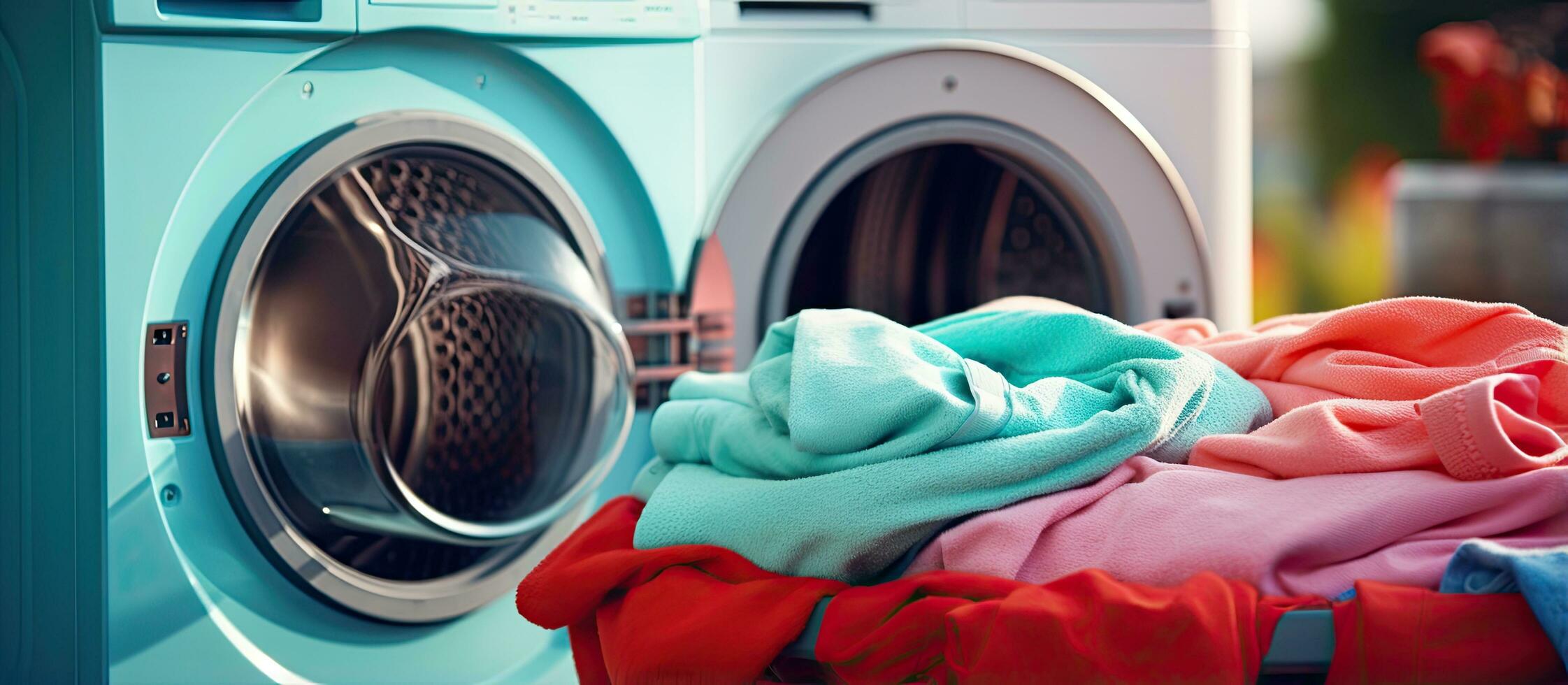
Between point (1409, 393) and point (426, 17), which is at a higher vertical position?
point (426, 17)

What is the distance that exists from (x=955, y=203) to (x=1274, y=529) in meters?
0.85

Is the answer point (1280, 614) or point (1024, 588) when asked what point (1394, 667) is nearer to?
point (1280, 614)

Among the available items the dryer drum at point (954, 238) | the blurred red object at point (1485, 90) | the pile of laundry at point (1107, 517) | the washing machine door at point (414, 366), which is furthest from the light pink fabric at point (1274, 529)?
the blurred red object at point (1485, 90)

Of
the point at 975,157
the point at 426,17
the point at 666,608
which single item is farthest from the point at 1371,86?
the point at 666,608

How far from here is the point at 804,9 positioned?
1.25 meters

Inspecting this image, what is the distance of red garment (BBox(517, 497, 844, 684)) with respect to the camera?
54cm

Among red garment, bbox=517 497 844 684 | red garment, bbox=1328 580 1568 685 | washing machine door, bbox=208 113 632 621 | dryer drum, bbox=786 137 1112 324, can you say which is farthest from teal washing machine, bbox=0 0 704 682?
red garment, bbox=1328 580 1568 685

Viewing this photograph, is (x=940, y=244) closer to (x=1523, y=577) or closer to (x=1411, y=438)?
(x=1411, y=438)

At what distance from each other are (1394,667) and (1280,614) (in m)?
0.05

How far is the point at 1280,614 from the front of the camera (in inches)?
19.8

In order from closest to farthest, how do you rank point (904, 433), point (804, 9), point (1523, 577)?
point (1523, 577) → point (904, 433) → point (804, 9)

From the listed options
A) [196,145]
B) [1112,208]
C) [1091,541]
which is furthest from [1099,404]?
[196,145]

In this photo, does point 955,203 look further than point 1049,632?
Yes

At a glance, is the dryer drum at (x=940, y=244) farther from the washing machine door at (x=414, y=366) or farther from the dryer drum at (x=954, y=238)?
the washing machine door at (x=414, y=366)
